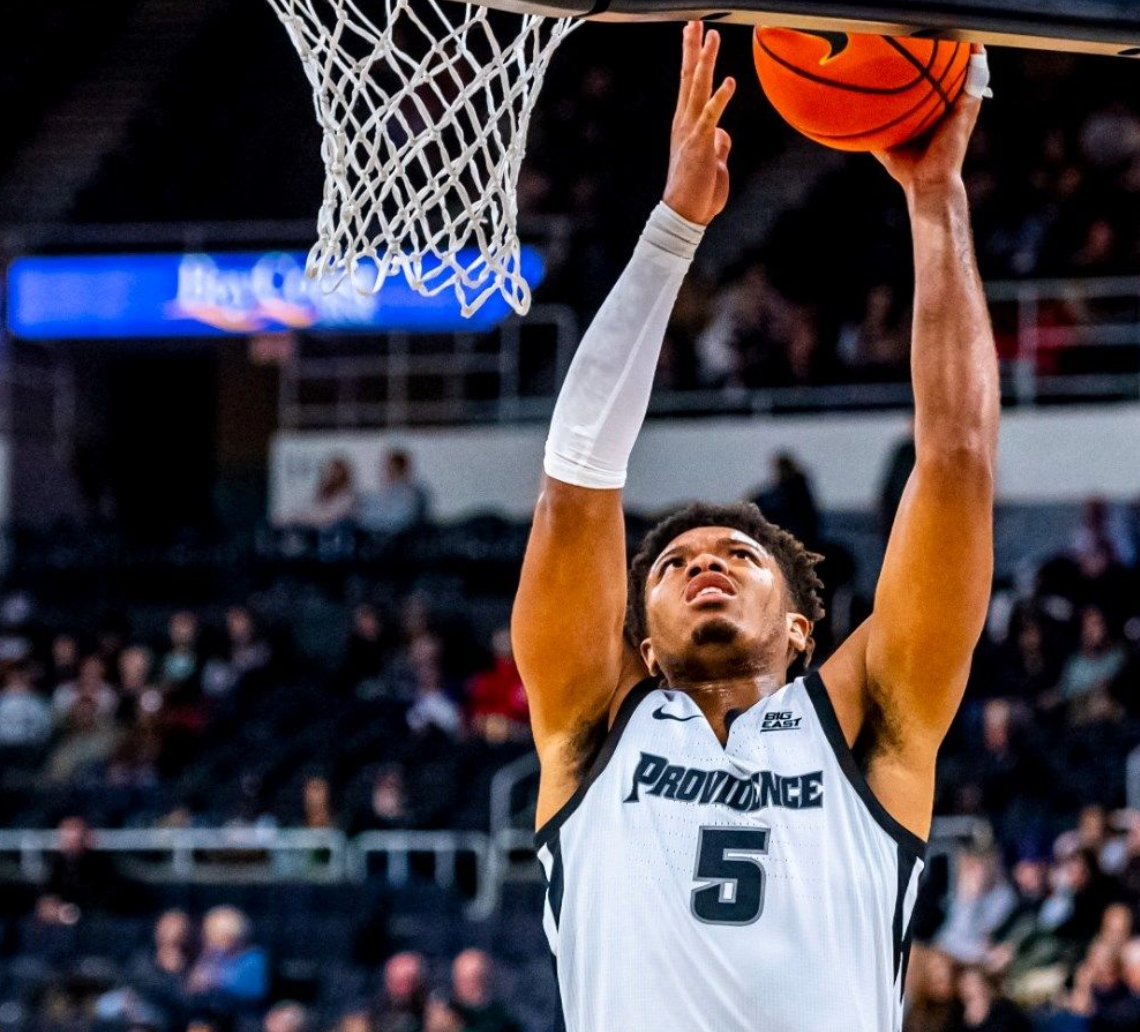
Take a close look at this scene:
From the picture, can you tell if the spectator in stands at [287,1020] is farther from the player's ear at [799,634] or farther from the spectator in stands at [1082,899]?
the player's ear at [799,634]

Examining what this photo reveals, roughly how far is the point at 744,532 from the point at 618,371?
41 cm

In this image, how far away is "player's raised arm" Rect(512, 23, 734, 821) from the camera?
308cm

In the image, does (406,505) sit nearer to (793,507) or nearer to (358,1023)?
(793,507)

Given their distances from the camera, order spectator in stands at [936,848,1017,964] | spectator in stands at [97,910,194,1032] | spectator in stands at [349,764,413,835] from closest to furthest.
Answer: spectator in stands at [936,848,1017,964] → spectator in stands at [97,910,194,1032] → spectator in stands at [349,764,413,835]

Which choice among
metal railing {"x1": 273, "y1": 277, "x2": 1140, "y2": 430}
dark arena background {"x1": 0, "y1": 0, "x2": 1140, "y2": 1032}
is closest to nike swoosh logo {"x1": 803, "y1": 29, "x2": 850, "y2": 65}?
dark arena background {"x1": 0, "y1": 0, "x2": 1140, "y2": 1032}

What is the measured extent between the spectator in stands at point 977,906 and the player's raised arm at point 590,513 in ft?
20.0

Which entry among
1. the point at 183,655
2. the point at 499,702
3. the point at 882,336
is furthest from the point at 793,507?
the point at 183,655

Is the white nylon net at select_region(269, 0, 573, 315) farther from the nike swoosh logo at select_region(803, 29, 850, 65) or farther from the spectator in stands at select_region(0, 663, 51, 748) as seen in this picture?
the spectator in stands at select_region(0, 663, 51, 748)

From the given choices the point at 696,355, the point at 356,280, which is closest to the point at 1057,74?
the point at 696,355

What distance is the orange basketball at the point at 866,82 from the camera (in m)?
3.21

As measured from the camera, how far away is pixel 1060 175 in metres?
13.3

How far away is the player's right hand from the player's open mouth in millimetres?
516

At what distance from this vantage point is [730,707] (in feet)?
10.5

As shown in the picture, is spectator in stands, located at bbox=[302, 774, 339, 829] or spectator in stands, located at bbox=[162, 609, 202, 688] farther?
spectator in stands, located at bbox=[162, 609, 202, 688]
